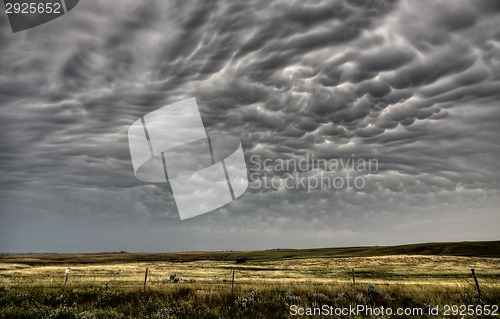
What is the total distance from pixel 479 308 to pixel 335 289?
6053 millimetres

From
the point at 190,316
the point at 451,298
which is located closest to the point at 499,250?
the point at 451,298

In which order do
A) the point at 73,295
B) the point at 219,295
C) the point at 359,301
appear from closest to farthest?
the point at 359,301 < the point at 219,295 < the point at 73,295

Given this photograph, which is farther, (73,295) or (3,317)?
(73,295)

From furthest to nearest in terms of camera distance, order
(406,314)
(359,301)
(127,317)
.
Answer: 1. (359,301)
2. (127,317)
3. (406,314)

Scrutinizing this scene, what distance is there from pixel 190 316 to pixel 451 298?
36.5 feet

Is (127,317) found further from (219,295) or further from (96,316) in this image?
(219,295)

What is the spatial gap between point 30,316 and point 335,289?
13585mm

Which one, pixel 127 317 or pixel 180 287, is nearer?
pixel 127 317

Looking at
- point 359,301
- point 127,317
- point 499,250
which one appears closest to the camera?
point 127,317

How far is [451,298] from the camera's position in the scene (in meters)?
15.7

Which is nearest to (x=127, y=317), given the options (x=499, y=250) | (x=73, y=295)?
(x=73, y=295)

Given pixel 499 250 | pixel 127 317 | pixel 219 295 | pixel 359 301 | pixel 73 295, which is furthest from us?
pixel 499 250

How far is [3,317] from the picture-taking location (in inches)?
579

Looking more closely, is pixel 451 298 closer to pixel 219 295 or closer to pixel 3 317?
pixel 219 295
